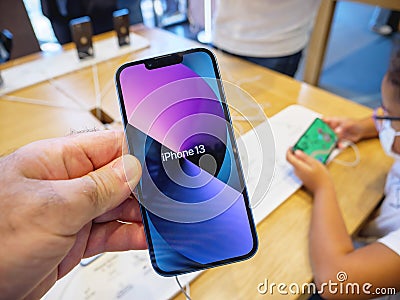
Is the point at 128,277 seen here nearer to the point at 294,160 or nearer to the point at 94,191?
the point at 94,191

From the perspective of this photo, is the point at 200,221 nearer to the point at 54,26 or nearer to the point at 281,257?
the point at 281,257

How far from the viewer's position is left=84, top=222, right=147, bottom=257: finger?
1.44 ft

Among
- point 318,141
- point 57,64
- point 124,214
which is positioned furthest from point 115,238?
point 57,64

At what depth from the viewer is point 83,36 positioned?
3.09 feet

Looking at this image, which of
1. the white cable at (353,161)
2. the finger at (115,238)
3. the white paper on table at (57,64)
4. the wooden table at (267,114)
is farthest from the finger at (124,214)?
the white paper on table at (57,64)

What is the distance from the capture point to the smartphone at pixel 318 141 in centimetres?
63

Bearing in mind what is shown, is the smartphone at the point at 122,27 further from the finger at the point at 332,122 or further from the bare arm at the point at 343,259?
the bare arm at the point at 343,259

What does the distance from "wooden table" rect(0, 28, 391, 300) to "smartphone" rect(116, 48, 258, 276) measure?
9 cm

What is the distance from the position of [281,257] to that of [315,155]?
0.78 ft

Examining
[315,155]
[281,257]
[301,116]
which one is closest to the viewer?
[281,257]

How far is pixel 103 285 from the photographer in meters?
0.45

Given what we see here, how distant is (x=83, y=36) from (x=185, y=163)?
0.74m

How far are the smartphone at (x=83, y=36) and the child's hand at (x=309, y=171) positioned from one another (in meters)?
0.70

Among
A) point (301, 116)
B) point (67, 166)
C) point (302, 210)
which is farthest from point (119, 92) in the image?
point (301, 116)
